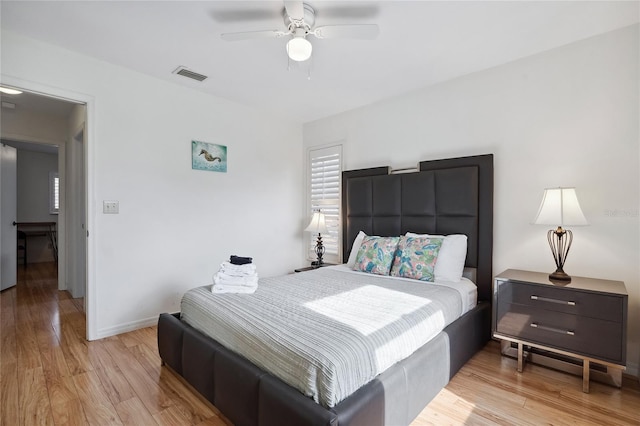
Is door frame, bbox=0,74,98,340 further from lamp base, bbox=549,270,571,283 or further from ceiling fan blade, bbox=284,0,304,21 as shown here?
lamp base, bbox=549,270,571,283

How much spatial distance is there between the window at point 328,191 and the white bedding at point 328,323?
1624 millimetres

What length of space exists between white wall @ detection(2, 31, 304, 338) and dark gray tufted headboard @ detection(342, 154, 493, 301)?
1.38 m

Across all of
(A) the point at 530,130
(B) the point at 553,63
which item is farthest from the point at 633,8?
(A) the point at 530,130

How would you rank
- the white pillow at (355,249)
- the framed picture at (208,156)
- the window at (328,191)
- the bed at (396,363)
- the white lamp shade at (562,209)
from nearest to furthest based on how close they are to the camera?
the bed at (396,363)
the white lamp shade at (562,209)
the white pillow at (355,249)
the framed picture at (208,156)
the window at (328,191)

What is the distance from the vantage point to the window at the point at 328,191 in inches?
164

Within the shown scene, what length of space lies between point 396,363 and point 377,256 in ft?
4.57

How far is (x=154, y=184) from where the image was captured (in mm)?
3191

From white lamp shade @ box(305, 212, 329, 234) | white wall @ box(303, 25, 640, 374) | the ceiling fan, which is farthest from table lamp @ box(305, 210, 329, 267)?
the ceiling fan

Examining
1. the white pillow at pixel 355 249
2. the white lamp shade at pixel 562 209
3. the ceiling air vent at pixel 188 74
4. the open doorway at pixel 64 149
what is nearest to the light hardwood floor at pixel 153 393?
the open doorway at pixel 64 149

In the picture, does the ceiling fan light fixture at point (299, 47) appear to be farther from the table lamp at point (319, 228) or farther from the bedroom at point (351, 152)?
the table lamp at point (319, 228)

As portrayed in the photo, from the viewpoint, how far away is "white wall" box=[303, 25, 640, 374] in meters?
2.21

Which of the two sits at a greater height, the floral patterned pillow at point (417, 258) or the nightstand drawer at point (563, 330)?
the floral patterned pillow at point (417, 258)

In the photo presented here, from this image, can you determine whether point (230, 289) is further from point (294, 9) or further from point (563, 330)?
point (563, 330)

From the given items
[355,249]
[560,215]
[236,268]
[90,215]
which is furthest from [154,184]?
[560,215]
